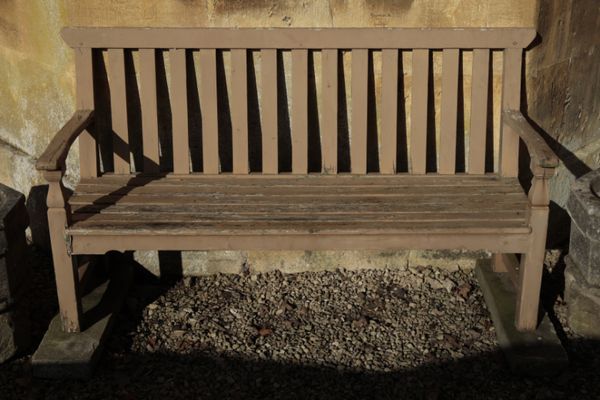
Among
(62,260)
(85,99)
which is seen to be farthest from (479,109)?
(62,260)

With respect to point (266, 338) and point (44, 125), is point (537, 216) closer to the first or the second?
point (266, 338)

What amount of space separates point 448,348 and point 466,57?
161 centimetres

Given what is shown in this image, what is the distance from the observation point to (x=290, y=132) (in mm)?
4695

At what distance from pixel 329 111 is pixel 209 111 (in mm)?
653

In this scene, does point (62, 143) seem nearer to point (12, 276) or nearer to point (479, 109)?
point (12, 276)

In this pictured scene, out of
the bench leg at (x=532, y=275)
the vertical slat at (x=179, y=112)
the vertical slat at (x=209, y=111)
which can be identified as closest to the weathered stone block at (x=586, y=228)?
the bench leg at (x=532, y=275)

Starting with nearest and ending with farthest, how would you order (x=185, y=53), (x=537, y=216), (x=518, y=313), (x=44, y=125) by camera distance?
(x=537, y=216) → (x=518, y=313) → (x=185, y=53) → (x=44, y=125)

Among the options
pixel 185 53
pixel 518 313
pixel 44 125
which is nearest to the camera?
pixel 518 313

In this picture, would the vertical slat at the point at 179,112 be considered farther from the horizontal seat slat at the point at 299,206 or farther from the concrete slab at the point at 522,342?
the concrete slab at the point at 522,342

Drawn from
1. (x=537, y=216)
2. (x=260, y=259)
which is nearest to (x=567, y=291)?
(x=537, y=216)

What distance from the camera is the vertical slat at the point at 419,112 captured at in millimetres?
4422

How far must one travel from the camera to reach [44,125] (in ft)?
15.6

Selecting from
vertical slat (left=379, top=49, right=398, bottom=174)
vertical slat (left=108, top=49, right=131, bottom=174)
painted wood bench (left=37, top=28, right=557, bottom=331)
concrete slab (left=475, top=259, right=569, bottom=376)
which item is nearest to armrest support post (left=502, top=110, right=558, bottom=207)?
painted wood bench (left=37, top=28, right=557, bottom=331)

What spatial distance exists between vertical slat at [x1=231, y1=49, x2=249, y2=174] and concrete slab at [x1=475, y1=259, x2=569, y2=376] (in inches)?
60.0
